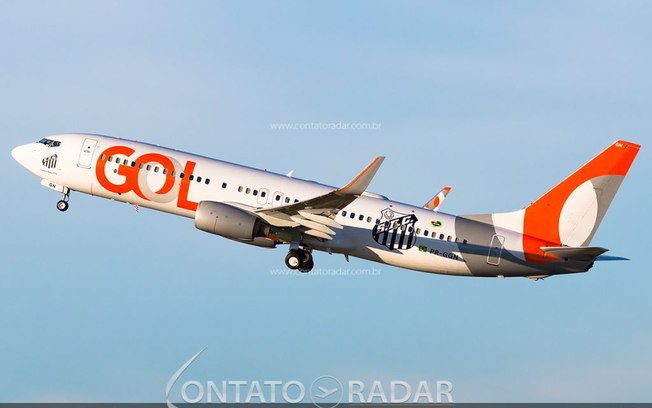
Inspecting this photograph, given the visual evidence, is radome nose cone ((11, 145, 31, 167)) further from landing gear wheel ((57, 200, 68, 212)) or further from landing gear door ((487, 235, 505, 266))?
landing gear door ((487, 235, 505, 266))

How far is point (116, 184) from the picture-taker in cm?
5928

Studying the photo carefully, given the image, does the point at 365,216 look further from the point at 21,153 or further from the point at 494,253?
the point at 21,153

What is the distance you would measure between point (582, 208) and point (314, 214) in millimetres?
13345

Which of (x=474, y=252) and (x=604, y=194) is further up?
(x=604, y=194)

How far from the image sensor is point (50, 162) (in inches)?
2419

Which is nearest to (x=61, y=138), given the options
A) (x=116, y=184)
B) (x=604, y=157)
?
(x=116, y=184)

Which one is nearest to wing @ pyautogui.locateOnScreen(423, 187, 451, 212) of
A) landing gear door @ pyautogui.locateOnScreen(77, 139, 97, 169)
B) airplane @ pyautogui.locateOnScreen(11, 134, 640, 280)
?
airplane @ pyautogui.locateOnScreen(11, 134, 640, 280)

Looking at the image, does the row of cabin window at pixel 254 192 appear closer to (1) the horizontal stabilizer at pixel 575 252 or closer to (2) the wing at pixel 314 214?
(2) the wing at pixel 314 214

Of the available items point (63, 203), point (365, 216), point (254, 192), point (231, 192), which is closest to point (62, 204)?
point (63, 203)

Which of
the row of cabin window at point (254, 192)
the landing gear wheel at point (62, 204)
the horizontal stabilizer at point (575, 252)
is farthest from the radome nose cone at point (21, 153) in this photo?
the horizontal stabilizer at point (575, 252)

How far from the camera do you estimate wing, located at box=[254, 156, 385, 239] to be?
178 feet

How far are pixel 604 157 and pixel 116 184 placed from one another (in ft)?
80.1

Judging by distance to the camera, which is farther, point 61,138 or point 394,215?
point 61,138

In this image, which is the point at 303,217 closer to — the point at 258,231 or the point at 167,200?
the point at 258,231
